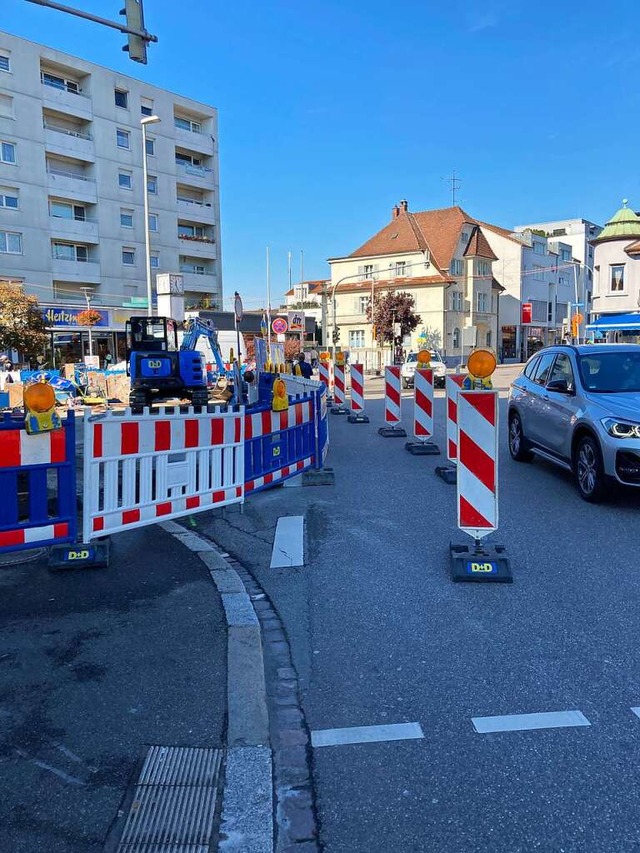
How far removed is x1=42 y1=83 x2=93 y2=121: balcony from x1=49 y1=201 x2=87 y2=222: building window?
211 inches

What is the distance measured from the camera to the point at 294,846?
2.52 meters

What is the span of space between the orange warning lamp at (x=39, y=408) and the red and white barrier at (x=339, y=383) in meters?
14.3

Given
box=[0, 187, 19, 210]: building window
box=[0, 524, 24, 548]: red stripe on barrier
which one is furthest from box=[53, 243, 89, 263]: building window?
box=[0, 524, 24, 548]: red stripe on barrier

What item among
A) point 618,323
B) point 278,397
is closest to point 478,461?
point 278,397

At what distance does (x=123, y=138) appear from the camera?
43938mm

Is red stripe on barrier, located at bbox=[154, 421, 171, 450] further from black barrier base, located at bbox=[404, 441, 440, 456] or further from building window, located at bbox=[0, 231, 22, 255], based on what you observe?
building window, located at bbox=[0, 231, 22, 255]

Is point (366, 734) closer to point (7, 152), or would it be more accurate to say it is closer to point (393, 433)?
point (393, 433)

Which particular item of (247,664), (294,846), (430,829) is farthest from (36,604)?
(430,829)

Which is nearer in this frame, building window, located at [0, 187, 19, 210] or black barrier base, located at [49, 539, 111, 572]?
black barrier base, located at [49, 539, 111, 572]

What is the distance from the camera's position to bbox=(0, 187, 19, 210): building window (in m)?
37.9

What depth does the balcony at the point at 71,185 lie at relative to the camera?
40188 mm

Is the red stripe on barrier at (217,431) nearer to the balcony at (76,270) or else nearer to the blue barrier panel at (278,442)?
the blue barrier panel at (278,442)

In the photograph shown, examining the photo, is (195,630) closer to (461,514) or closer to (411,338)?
(461,514)

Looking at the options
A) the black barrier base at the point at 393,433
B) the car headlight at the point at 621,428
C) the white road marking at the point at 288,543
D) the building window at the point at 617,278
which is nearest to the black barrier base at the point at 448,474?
the car headlight at the point at 621,428
